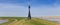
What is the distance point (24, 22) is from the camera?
723 inches

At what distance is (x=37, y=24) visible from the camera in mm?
18328

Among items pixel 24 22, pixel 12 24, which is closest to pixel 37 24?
pixel 24 22

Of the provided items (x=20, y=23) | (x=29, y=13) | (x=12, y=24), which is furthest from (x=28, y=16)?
(x=12, y=24)

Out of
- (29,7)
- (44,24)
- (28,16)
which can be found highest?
(29,7)

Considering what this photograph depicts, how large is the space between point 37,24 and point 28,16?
1.81m

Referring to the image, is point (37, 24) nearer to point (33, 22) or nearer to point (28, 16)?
point (33, 22)

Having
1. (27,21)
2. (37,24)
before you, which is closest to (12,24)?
(27,21)

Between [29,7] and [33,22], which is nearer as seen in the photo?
[29,7]

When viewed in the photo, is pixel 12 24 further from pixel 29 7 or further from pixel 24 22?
pixel 29 7

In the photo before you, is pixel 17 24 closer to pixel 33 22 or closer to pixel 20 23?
pixel 20 23

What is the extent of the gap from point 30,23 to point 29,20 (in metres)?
0.52

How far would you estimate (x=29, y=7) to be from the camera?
1717cm

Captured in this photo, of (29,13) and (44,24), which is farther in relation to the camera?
(44,24)

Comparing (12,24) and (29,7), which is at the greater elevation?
(29,7)
